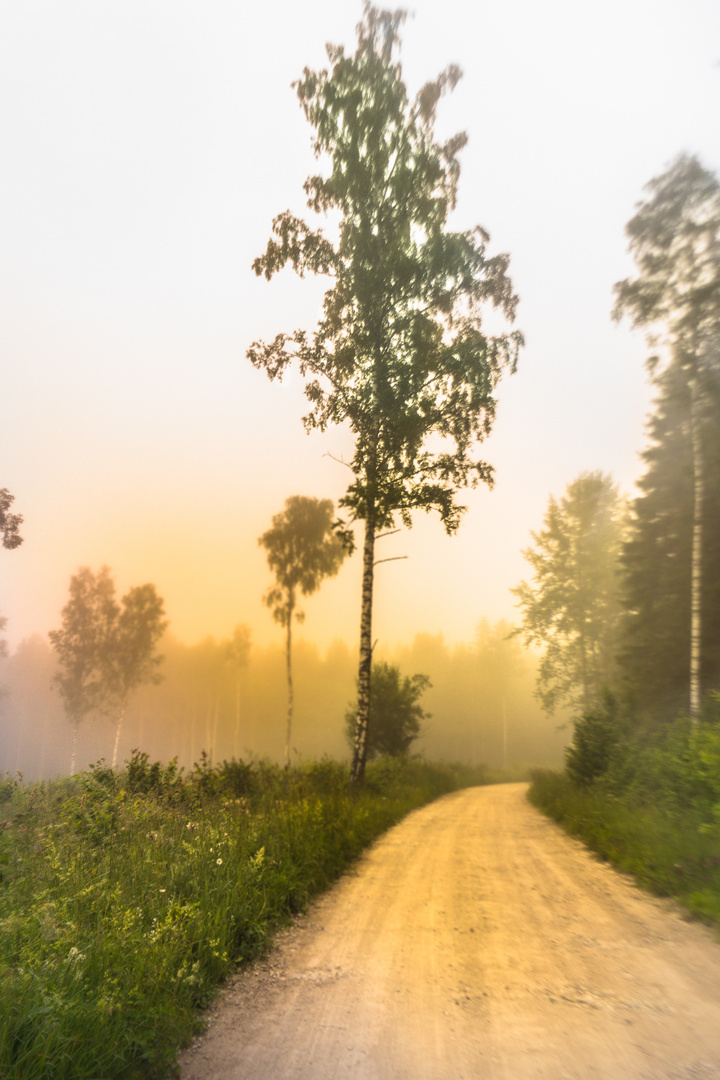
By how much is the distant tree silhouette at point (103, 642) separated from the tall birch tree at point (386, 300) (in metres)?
29.2

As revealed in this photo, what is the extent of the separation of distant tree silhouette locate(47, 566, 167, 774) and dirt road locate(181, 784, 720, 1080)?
34.9 m

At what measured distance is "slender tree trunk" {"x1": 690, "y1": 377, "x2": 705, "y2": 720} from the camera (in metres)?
12.4

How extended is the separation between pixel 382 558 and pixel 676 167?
1203 cm

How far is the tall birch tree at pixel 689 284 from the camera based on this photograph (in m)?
12.8

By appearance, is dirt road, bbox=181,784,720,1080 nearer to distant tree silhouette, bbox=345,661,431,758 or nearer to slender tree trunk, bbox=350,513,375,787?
slender tree trunk, bbox=350,513,375,787

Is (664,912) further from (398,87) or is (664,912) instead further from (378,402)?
(398,87)

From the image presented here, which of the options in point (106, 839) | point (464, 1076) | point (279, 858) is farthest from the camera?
point (279, 858)

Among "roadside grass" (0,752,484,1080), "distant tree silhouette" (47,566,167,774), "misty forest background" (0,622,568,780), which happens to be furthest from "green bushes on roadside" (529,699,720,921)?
"misty forest background" (0,622,568,780)

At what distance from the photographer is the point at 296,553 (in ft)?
101

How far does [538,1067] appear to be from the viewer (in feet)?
10.4

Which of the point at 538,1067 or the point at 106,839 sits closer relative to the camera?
the point at 538,1067

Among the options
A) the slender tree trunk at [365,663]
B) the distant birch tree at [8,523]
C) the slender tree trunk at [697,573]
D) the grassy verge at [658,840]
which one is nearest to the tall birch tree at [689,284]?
the slender tree trunk at [697,573]

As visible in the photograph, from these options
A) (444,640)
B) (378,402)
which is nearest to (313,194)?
(378,402)

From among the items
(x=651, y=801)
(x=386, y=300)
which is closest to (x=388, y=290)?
(x=386, y=300)
